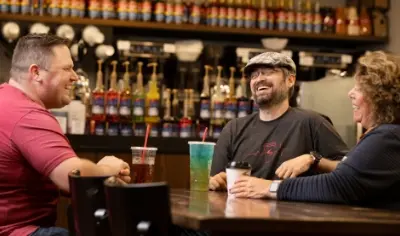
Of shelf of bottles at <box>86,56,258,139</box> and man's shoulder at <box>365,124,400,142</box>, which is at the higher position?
man's shoulder at <box>365,124,400,142</box>

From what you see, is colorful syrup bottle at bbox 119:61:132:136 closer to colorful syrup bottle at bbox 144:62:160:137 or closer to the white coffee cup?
colorful syrup bottle at bbox 144:62:160:137

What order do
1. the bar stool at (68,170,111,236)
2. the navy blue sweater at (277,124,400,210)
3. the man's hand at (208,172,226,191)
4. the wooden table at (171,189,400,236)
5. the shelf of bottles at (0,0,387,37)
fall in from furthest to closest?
the shelf of bottles at (0,0,387,37), the man's hand at (208,172,226,191), the navy blue sweater at (277,124,400,210), the bar stool at (68,170,111,236), the wooden table at (171,189,400,236)

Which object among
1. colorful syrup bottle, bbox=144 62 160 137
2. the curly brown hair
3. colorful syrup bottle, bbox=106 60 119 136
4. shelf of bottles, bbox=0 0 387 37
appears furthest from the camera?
shelf of bottles, bbox=0 0 387 37

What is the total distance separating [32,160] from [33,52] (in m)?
0.55

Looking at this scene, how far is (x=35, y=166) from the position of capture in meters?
2.72

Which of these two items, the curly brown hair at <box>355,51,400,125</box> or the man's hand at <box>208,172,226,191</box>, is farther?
the man's hand at <box>208,172,226,191</box>

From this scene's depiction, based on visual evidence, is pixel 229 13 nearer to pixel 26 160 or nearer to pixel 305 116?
pixel 305 116

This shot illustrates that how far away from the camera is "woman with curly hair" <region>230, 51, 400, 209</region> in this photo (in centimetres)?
254

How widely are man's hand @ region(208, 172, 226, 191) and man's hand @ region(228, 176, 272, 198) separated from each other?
18.3 inches

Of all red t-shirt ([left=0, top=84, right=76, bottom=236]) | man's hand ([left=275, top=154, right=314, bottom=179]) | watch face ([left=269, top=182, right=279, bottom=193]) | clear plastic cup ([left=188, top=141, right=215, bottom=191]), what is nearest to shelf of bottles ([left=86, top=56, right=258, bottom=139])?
clear plastic cup ([left=188, top=141, right=215, bottom=191])

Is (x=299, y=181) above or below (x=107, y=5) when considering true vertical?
below

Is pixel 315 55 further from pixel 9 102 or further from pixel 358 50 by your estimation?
pixel 9 102

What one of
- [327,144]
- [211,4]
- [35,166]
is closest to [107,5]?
[211,4]

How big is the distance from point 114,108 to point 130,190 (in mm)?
4070
